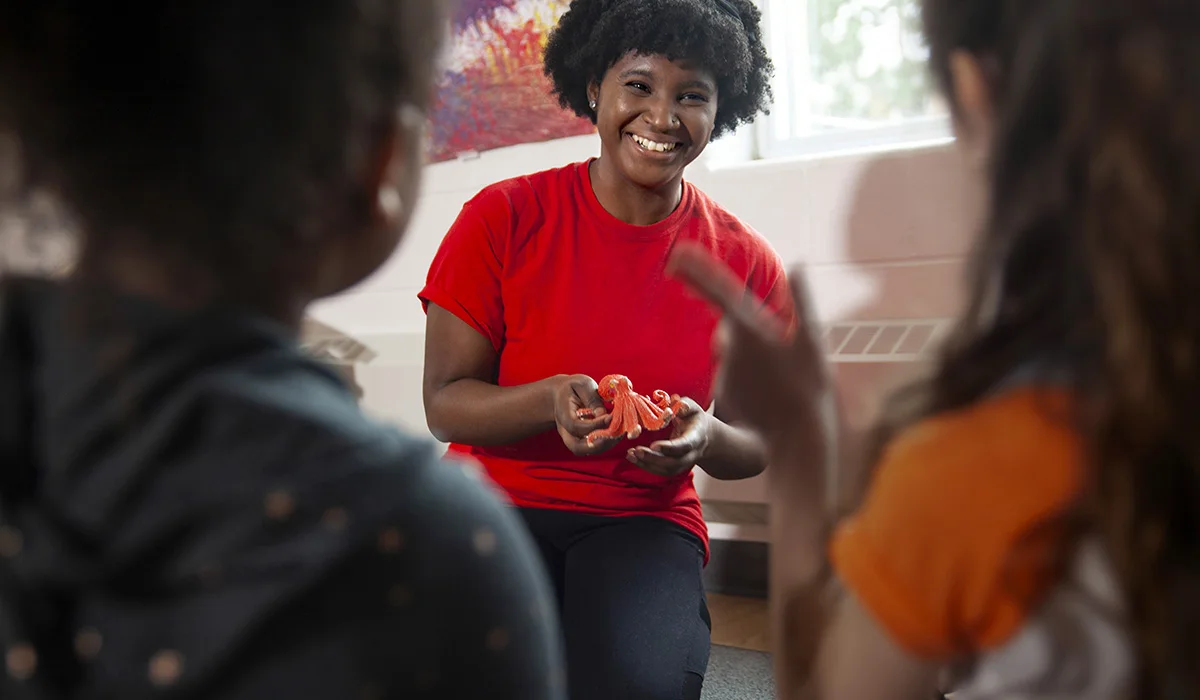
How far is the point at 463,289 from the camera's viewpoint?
1.46 meters

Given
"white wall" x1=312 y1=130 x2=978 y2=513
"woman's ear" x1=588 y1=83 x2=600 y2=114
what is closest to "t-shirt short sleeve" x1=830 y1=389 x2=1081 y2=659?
"woman's ear" x1=588 y1=83 x2=600 y2=114

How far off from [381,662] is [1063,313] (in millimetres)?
434

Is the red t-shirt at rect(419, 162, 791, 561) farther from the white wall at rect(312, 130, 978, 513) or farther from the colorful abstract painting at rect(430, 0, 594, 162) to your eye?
the colorful abstract painting at rect(430, 0, 594, 162)

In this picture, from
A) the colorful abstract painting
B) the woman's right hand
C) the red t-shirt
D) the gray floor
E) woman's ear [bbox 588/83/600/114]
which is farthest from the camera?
the colorful abstract painting

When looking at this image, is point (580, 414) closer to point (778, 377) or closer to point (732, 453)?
point (732, 453)

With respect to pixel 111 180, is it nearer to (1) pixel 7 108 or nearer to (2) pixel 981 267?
(1) pixel 7 108

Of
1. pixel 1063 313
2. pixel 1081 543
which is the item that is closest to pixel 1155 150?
pixel 1063 313

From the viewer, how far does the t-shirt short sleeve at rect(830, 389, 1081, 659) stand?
0.49 metres

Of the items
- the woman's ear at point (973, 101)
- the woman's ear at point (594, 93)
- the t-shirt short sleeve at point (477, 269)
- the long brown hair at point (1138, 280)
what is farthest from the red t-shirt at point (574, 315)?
the long brown hair at point (1138, 280)

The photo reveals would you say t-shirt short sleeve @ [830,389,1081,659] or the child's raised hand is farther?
the child's raised hand

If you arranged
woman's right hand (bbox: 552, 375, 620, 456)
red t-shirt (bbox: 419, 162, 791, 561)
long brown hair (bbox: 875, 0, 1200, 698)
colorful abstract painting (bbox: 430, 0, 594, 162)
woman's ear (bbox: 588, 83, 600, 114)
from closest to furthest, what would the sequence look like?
long brown hair (bbox: 875, 0, 1200, 698) → woman's right hand (bbox: 552, 375, 620, 456) → red t-shirt (bbox: 419, 162, 791, 561) → woman's ear (bbox: 588, 83, 600, 114) → colorful abstract painting (bbox: 430, 0, 594, 162)

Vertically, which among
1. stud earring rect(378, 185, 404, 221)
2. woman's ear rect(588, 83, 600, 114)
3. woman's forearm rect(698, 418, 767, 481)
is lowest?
woman's forearm rect(698, 418, 767, 481)

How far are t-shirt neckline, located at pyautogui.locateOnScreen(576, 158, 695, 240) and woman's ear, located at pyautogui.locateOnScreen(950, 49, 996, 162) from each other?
912 millimetres

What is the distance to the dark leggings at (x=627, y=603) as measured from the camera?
1218mm
